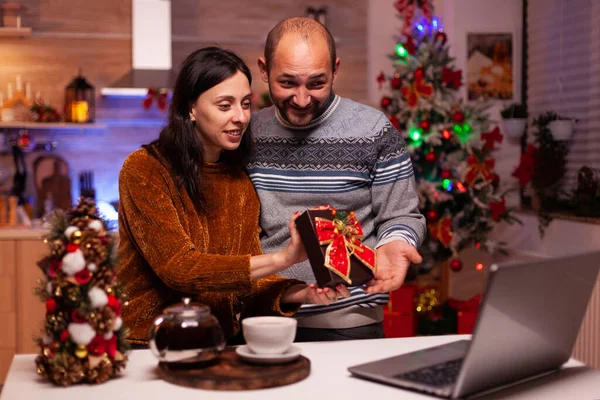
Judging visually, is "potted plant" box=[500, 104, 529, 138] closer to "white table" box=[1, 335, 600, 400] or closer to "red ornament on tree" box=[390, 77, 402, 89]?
"red ornament on tree" box=[390, 77, 402, 89]

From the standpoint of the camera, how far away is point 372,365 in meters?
1.61

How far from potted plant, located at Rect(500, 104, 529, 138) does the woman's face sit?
3.19 metres

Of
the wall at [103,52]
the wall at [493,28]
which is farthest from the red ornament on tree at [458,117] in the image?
the wall at [103,52]

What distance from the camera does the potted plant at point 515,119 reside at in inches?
195

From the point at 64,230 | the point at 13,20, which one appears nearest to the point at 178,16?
the point at 13,20

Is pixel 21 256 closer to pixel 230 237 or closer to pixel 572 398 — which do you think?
pixel 230 237

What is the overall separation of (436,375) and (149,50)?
3982 mm

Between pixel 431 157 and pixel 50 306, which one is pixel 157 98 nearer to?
pixel 431 157

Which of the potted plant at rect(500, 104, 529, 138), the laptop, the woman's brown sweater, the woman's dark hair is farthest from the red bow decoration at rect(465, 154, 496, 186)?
the laptop

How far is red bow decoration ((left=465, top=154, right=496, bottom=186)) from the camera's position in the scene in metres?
4.54

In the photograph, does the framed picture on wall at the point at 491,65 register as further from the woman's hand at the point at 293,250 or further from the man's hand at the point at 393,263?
the woman's hand at the point at 293,250

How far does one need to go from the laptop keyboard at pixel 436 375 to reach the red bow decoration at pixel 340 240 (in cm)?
29

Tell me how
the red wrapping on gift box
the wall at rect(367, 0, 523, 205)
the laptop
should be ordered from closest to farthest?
the laptop → the red wrapping on gift box → the wall at rect(367, 0, 523, 205)

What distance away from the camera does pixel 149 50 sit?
5.09 m
